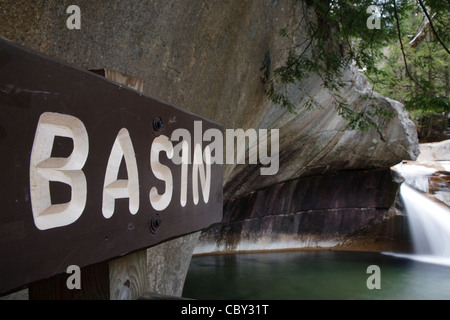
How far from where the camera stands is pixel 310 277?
7.55 metres

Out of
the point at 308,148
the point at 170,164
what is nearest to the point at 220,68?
the point at 170,164

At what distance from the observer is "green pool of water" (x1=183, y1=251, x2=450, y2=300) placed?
656 cm

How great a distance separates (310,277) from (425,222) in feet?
14.2

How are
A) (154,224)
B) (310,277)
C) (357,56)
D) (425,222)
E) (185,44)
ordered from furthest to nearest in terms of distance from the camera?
(425,222)
(310,277)
(357,56)
(185,44)
(154,224)

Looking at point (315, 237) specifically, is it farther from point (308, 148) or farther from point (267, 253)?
point (308, 148)

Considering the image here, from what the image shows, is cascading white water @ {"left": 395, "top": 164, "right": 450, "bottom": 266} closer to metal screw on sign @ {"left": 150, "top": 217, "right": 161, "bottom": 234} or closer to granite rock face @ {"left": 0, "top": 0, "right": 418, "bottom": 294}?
granite rock face @ {"left": 0, "top": 0, "right": 418, "bottom": 294}

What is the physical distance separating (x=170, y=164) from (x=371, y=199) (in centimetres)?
987

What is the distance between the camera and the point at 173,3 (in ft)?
7.67

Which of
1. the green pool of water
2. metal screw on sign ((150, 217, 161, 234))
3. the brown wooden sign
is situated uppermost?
the brown wooden sign

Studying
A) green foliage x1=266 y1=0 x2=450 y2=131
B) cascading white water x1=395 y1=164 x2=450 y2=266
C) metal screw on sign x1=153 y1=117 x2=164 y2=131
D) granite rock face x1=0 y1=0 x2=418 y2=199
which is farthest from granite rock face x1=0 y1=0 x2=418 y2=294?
cascading white water x1=395 y1=164 x2=450 y2=266

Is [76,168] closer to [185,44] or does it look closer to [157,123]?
[157,123]

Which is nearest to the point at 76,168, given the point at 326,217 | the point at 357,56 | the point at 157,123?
the point at 157,123

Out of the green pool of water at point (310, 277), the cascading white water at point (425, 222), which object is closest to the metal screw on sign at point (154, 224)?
the green pool of water at point (310, 277)
